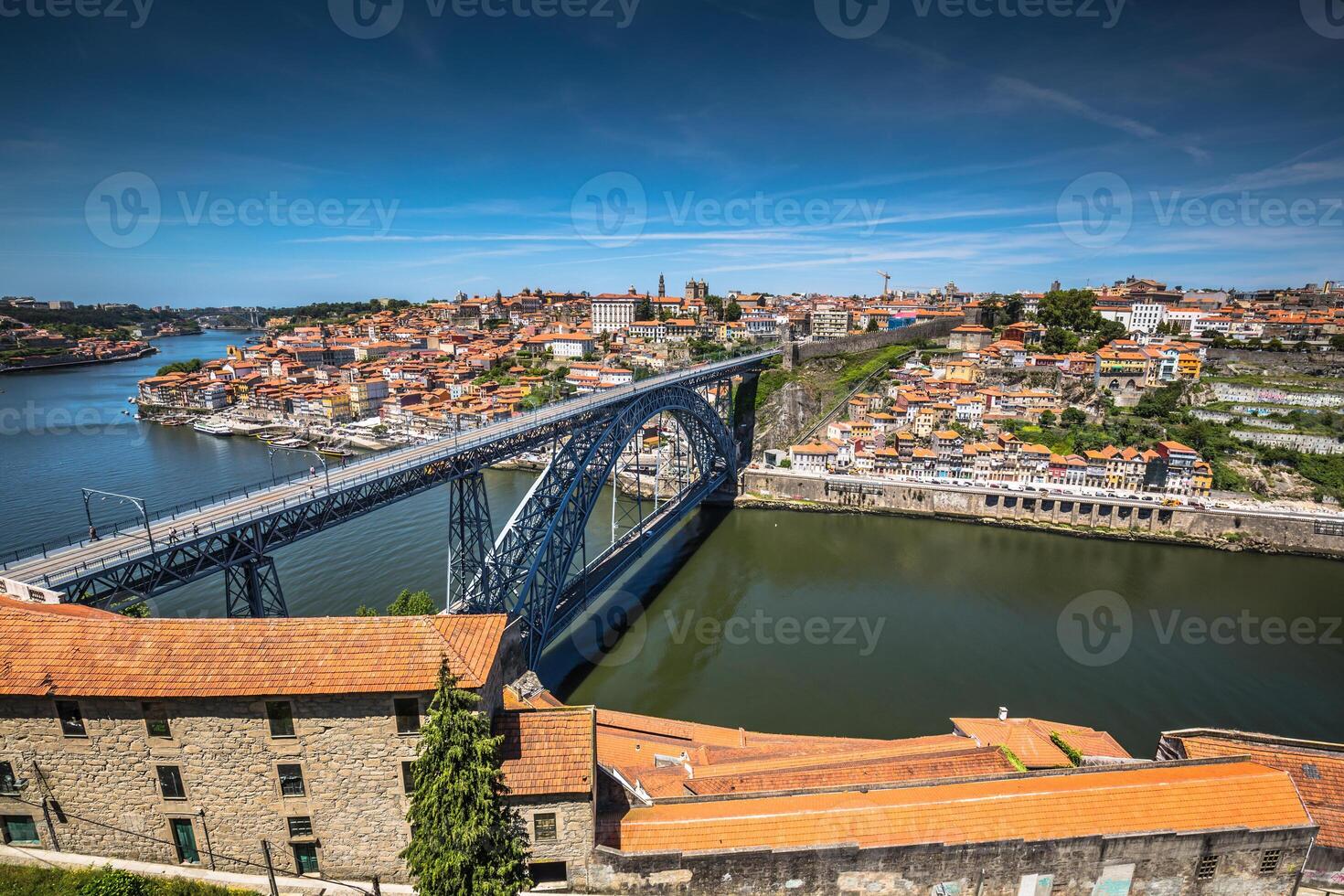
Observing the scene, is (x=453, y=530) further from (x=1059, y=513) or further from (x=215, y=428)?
(x=215, y=428)

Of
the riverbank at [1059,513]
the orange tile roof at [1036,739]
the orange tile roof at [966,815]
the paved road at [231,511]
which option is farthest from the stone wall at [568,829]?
the riverbank at [1059,513]

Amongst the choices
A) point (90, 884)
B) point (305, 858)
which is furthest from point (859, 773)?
point (90, 884)

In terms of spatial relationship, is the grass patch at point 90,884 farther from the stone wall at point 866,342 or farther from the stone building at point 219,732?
the stone wall at point 866,342

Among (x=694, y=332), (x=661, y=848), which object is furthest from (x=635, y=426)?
(x=694, y=332)

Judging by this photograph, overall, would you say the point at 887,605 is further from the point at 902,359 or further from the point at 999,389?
the point at 902,359

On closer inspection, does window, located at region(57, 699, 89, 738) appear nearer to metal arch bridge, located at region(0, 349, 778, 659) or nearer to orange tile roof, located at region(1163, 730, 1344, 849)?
metal arch bridge, located at region(0, 349, 778, 659)
